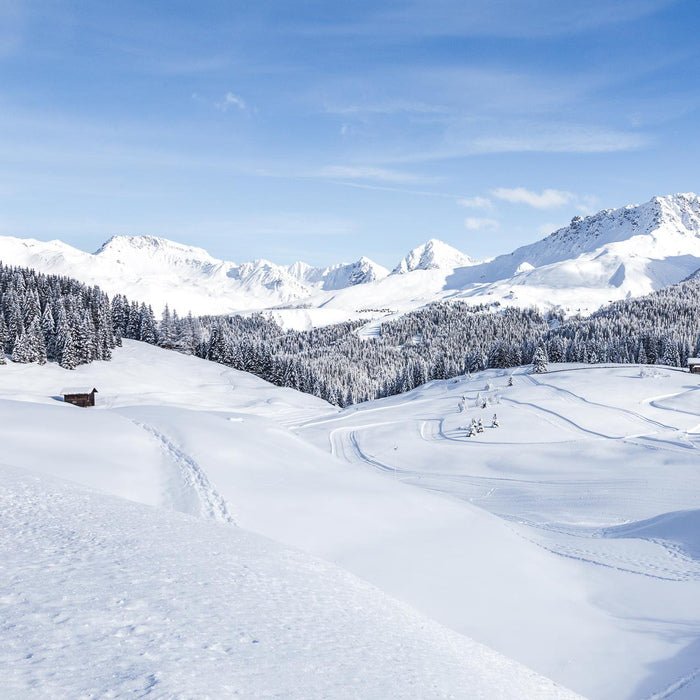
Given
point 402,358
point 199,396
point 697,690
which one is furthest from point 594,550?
point 402,358

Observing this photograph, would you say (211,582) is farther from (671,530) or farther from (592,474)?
(592,474)

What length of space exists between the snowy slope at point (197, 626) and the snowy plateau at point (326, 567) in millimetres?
38

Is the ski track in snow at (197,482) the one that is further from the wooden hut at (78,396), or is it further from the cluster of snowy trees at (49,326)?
the cluster of snowy trees at (49,326)

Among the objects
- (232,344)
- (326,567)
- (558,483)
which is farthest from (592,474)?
(232,344)

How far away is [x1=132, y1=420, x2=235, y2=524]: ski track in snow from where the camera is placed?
19.2 meters

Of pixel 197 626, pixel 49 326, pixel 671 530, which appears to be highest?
pixel 49 326

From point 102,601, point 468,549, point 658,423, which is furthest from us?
point 658,423

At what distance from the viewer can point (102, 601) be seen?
7.71 meters

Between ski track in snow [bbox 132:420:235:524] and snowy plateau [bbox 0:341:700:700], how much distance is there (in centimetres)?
14

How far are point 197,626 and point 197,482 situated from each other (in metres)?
15.9

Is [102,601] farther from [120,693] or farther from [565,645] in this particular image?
[565,645]

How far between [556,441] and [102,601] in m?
52.4

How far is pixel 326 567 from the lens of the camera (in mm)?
13141

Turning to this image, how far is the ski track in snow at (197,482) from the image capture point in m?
19.2
